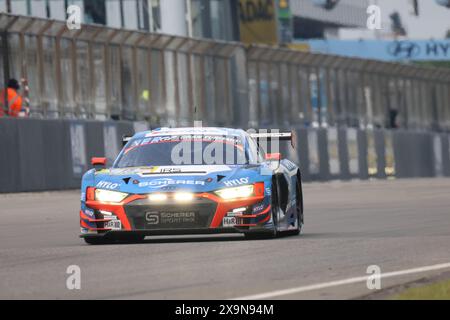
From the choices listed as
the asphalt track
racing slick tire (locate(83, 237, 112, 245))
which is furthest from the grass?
racing slick tire (locate(83, 237, 112, 245))

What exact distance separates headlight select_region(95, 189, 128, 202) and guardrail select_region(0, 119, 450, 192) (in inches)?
617

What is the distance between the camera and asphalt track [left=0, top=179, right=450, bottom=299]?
10.5 meters

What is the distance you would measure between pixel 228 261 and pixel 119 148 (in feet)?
82.5

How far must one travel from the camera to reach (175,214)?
49.9ft

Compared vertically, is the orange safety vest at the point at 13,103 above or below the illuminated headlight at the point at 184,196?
above

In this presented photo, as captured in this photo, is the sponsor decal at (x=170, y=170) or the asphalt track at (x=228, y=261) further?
the sponsor decal at (x=170, y=170)

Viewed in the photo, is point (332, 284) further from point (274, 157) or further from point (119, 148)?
point (119, 148)

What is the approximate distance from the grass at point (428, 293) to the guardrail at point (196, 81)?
1671 cm

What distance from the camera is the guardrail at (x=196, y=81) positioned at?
3706 centimetres

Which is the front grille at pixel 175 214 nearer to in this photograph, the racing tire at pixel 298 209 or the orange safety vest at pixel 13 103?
the racing tire at pixel 298 209

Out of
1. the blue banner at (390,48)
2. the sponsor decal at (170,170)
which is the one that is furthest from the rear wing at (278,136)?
the blue banner at (390,48)

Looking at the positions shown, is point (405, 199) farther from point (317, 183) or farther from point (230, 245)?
point (317, 183)

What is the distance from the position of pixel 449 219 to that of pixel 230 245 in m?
5.67

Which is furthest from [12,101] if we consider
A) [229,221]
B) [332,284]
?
[332,284]
